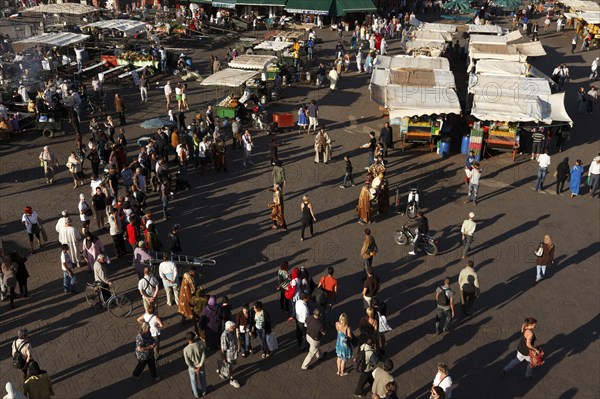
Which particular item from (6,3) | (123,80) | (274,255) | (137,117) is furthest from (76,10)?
(274,255)

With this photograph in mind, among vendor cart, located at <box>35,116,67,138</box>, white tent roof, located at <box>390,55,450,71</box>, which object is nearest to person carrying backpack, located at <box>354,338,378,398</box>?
white tent roof, located at <box>390,55,450,71</box>

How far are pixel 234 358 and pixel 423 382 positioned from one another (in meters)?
3.53

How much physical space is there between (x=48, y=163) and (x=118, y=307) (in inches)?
313

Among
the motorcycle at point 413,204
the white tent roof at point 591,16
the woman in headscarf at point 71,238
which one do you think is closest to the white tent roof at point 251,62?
the motorcycle at point 413,204

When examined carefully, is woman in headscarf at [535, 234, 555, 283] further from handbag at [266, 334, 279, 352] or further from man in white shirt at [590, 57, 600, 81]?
man in white shirt at [590, 57, 600, 81]

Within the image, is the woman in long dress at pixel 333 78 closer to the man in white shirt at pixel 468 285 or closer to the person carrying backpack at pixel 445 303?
the man in white shirt at pixel 468 285

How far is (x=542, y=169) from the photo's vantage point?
18422 millimetres

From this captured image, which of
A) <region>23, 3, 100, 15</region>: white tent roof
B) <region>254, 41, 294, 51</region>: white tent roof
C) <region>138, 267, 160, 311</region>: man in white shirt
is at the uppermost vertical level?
<region>23, 3, 100, 15</region>: white tent roof

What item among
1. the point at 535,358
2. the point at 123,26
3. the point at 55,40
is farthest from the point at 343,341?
the point at 123,26

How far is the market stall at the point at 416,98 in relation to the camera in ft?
67.1

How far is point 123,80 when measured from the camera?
96.8 feet

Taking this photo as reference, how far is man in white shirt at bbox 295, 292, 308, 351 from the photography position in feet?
36.0

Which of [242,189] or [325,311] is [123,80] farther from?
[325,311]

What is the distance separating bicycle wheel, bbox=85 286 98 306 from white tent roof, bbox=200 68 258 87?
1266cm
